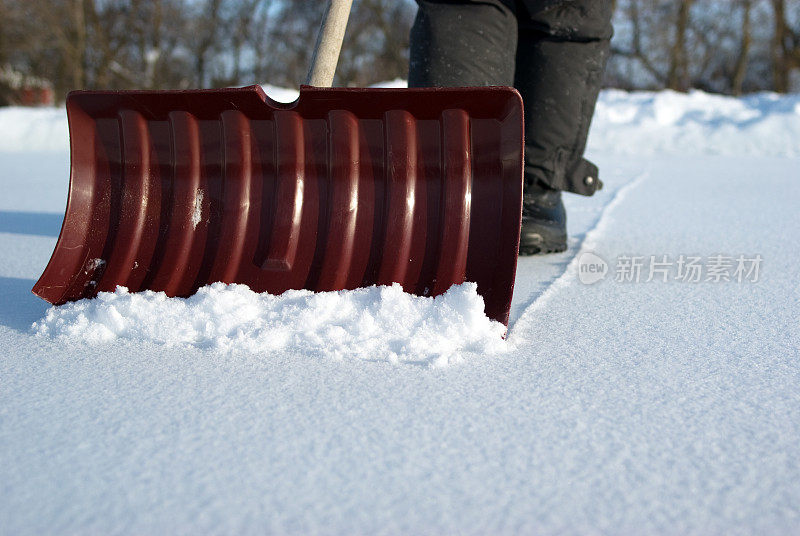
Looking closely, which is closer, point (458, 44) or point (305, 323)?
point (305, 323)

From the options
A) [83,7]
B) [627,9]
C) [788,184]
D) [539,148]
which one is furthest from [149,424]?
[627,9]

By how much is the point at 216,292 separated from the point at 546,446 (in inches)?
26.4

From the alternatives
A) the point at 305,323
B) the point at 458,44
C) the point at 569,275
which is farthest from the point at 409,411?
the point at 458,44

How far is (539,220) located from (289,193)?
0.78 metres

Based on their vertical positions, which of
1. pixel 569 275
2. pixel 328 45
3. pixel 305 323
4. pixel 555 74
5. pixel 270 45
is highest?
pixel 328 45

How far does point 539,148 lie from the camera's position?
1.84 meters

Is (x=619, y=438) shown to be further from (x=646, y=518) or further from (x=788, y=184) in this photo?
(x=788, y=184)

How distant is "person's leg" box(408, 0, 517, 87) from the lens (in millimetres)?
1683

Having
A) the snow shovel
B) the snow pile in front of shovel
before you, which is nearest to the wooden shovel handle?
the snow shovel

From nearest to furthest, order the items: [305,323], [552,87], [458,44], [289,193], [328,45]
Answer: [305,323] < [289,193] < [328,45] < [458,44] < [552,87]

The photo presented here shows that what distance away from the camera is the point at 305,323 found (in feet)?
3.79

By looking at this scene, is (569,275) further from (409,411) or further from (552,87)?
(409,411)

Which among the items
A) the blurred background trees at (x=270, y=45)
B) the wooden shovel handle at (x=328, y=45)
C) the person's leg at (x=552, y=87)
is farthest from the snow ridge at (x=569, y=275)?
the blurred background trees at (x=270, y=45)

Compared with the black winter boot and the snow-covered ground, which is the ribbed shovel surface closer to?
the snow-covered ground
